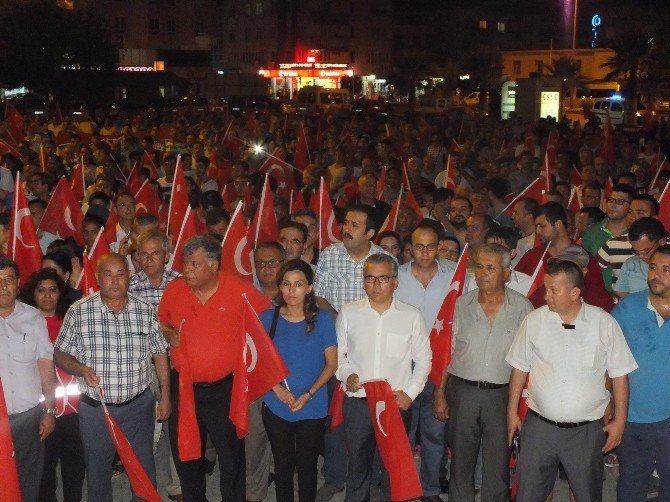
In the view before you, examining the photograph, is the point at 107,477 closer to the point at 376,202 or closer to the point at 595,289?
the point at 595,289

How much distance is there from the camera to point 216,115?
2642 cm

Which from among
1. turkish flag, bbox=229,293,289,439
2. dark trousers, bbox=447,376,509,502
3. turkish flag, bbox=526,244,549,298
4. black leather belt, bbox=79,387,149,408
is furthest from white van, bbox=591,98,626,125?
black leather belt, bbox=79,387,149,408

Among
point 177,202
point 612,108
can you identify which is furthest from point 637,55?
point 177,202

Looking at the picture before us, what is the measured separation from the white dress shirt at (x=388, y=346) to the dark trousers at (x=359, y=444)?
15 cm

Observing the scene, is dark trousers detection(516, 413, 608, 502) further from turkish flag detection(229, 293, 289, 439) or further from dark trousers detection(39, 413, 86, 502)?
dark trousers detection(39, 413, 86, 502)

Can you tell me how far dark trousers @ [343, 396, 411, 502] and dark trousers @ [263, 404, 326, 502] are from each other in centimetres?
21

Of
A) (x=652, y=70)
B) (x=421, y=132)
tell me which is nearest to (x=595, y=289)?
(x=421, y=132)

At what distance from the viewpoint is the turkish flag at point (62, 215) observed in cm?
945

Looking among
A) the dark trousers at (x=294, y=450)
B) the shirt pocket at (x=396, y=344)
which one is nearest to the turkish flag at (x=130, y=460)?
the dark trousers at (x=294, y=450)

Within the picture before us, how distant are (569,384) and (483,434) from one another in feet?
2.61

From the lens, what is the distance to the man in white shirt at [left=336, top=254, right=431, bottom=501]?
225 inches

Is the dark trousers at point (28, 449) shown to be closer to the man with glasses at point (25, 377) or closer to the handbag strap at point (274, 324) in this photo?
the man with glasses at point (25, 377)

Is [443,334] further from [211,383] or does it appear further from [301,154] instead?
[301,154]

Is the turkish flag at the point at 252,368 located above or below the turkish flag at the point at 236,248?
below
